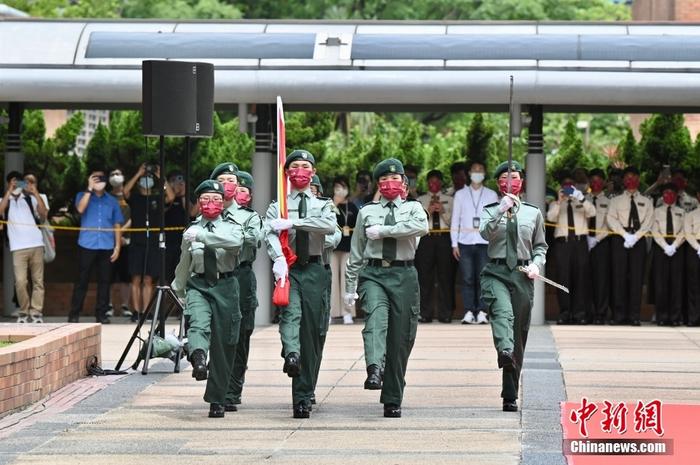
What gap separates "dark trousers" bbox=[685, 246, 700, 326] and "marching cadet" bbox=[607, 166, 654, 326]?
22.8 inches

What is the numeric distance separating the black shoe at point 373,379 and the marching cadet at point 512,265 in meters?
1.01

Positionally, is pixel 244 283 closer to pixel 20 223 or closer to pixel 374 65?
pixel 374 65

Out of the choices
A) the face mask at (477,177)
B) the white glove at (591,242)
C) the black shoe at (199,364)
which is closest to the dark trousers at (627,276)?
the white glove at (591,242)

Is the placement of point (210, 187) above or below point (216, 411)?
above

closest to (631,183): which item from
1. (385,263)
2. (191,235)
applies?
(385,263)

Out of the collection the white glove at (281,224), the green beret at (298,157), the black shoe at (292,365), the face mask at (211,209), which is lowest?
the black shoe at (292,365)

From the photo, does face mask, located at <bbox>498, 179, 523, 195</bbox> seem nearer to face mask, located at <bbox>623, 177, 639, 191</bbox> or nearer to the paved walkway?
the paved walkway

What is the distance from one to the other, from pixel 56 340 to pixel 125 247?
8311mm

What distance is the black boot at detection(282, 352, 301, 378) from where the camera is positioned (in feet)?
43.8

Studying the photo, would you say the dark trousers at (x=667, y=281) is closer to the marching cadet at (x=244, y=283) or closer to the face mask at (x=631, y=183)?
the face mask at (x=631, y=183)

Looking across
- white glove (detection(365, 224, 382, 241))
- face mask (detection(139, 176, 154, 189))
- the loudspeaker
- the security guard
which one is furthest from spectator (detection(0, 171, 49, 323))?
white glove (detection(365, 224, 382, 241))

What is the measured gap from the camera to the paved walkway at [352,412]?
11516 mm

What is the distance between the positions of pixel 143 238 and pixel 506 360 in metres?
10.0

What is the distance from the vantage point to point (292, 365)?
13.4 metres
